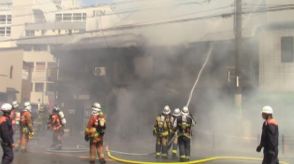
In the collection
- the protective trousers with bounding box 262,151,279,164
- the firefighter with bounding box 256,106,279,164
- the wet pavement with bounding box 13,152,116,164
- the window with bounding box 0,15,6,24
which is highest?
the window with bounding box 0,15,6,24

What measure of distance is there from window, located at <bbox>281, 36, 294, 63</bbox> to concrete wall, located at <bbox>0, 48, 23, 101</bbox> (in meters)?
31.8

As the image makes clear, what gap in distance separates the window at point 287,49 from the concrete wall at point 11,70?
3182cm

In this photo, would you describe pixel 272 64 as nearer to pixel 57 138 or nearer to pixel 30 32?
pixel 57 138

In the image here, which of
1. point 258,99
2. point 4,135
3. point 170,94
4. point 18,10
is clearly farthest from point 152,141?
point 18,10

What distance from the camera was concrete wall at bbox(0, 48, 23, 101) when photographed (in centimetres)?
4372

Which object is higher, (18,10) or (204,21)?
(18,10)

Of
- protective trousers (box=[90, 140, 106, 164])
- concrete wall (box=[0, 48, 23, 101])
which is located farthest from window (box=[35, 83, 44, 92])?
protective trousers (box=[90, 140, 106, 164])

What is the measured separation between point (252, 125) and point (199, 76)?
12.4 feet

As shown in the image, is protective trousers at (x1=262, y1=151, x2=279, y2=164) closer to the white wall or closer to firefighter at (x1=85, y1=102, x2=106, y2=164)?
firefighter at (x1=85, y1=102, x2=106, y2=164)

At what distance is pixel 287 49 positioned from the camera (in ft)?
61.9

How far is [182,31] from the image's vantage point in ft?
68.5

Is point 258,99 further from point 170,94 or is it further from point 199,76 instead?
→ point 170,94

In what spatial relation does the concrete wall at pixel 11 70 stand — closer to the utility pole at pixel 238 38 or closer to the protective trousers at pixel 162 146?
the utility pole at pixel 238 38

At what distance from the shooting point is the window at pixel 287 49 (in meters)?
18.8
